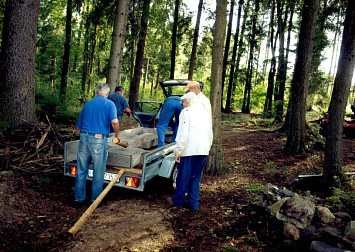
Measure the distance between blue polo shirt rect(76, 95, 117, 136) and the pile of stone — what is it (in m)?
2.99

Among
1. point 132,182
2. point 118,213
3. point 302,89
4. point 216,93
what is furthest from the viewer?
point 302,89

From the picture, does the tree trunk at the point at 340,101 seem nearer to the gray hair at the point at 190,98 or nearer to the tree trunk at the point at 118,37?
the gray hair at the point at 190,98

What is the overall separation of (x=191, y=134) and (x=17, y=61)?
4.70 meters

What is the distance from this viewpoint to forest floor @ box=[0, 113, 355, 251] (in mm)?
3350

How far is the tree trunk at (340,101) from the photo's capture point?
531 centimetres

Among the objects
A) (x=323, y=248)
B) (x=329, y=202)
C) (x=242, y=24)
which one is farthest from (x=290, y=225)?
(x=242, y=24)

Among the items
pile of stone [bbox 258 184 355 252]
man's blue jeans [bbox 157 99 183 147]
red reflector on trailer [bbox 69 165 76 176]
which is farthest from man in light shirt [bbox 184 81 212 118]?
red reflector on trailer [bbox 69 165 76 176]

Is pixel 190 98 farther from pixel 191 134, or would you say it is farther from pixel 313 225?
pixel 313 225

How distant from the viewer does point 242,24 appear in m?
24.9

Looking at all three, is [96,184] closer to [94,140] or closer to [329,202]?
[94,140]

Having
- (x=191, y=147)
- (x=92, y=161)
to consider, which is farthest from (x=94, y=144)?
(x=191, y=147)

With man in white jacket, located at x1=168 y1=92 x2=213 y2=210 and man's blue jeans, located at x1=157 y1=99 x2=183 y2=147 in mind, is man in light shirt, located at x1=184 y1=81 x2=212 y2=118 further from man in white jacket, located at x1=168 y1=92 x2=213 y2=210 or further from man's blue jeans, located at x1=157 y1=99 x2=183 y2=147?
man's blue jeans, located at x1=157 y1=99 x2=183 y2=147

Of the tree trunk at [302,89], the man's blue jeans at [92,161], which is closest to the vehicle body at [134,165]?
the man's blue jeans at [92,161]

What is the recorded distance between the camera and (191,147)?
170 inches
